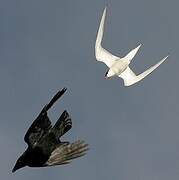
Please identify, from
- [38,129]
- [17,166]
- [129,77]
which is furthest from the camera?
[129,77]

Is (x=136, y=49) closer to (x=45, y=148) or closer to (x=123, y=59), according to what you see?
(x=123, y=59)

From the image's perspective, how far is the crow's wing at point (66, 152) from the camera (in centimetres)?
1788

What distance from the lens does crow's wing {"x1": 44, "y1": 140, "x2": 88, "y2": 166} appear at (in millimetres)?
17880

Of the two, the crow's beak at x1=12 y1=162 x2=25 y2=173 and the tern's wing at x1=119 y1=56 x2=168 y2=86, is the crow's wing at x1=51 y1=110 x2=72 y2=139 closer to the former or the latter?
the crow's beak at x1=12 y1=162 x2=25 y2=173

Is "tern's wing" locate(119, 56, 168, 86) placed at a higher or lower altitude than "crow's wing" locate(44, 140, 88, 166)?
higher

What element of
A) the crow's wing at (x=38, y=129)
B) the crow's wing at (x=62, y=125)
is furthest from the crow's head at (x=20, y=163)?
the crow's wing at (x=62, y=125)

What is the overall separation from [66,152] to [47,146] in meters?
0.68

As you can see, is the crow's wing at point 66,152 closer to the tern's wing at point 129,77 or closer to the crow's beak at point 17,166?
the crow's beak at point 17,166

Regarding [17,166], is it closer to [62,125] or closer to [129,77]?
[62,125]

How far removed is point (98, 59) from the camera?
176 ft

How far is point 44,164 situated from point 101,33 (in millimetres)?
26794

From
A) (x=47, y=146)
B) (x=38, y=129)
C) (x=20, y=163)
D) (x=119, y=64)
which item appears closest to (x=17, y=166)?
(x=20, y=163)

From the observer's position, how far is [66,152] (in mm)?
18094

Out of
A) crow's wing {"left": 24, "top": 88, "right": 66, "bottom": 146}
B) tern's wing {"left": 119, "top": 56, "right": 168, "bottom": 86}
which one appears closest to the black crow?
crow's wing {"left": 24, "top": 88, "right": 66, "bottom": 146}
